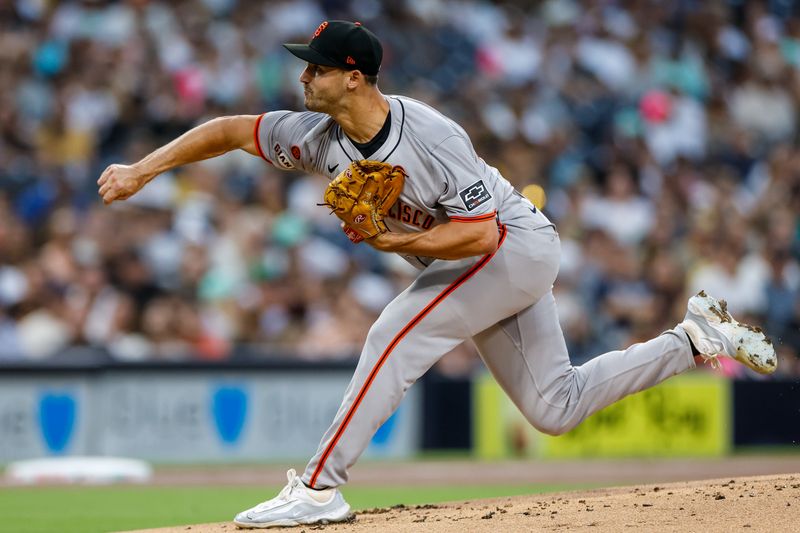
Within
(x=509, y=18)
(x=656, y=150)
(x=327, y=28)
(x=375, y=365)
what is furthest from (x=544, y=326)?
(x=509, y=18)

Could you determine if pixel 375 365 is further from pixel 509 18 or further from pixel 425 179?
pixel 509 18

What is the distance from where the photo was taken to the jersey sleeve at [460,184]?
16.1ft

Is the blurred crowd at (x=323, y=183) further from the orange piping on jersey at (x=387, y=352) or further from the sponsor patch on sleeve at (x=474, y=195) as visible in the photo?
the sponsor patch on sleeve at (x=474, y=195)

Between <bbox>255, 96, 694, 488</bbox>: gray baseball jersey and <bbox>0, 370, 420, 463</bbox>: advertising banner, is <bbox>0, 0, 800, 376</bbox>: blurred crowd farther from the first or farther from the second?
<bbox>255, 96, 694, 488</bbox>: gray baseball jersey

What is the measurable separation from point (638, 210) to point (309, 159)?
8039mm

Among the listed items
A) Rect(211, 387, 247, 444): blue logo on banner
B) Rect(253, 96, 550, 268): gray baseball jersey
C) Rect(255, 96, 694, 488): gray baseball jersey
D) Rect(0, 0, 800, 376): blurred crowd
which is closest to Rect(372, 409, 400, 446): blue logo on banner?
Rect(0, 0, 800, 376): blurred crowd

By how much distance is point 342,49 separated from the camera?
488 cm

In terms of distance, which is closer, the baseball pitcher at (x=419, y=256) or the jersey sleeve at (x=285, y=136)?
the baseball pitcher at (x=419, y=256)

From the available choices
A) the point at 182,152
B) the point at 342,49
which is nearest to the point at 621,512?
the point at 342,49

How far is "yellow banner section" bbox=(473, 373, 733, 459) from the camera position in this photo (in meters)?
11.2

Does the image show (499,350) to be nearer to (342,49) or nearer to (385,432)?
(342,49)

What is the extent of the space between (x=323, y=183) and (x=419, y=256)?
Answer: 23.5 feet

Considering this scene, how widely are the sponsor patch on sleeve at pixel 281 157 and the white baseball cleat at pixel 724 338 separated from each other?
1.89 metres

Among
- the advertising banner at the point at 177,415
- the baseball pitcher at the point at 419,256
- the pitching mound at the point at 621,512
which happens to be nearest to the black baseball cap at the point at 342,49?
the baseball pitcher at the point at 419,256
